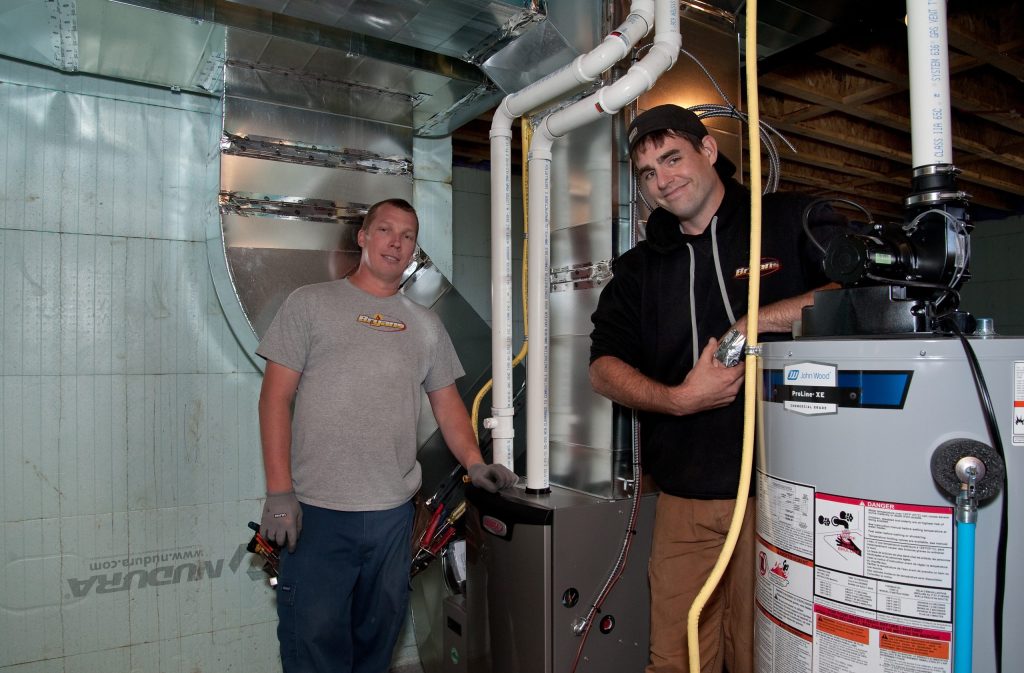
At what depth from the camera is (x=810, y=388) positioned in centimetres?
100

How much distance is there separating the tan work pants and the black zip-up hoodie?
6cm

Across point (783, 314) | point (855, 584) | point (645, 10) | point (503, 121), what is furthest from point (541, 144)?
point (855, 584)

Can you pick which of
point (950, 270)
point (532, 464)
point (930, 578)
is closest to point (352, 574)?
point (532, 464)

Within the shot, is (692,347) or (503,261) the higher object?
(503,261)

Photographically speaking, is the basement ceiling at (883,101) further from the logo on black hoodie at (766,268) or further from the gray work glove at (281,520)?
the gray work glove at (281,520)

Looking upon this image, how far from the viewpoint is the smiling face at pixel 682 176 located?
1.54 metres

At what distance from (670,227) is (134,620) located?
84.6 inches

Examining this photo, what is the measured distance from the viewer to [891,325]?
3.22ft

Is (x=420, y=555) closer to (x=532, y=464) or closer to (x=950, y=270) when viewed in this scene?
(x=532, y=464)

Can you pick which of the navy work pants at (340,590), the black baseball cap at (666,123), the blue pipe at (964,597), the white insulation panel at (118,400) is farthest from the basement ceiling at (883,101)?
the white insulation panel at (118,400)

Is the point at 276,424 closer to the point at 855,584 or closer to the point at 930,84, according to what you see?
the point at 855,584

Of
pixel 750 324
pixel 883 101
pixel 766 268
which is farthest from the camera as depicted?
pixel 883 101

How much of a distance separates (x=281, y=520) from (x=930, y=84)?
68.4 inches

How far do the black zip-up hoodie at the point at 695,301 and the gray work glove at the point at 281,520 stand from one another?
0.93 meters
